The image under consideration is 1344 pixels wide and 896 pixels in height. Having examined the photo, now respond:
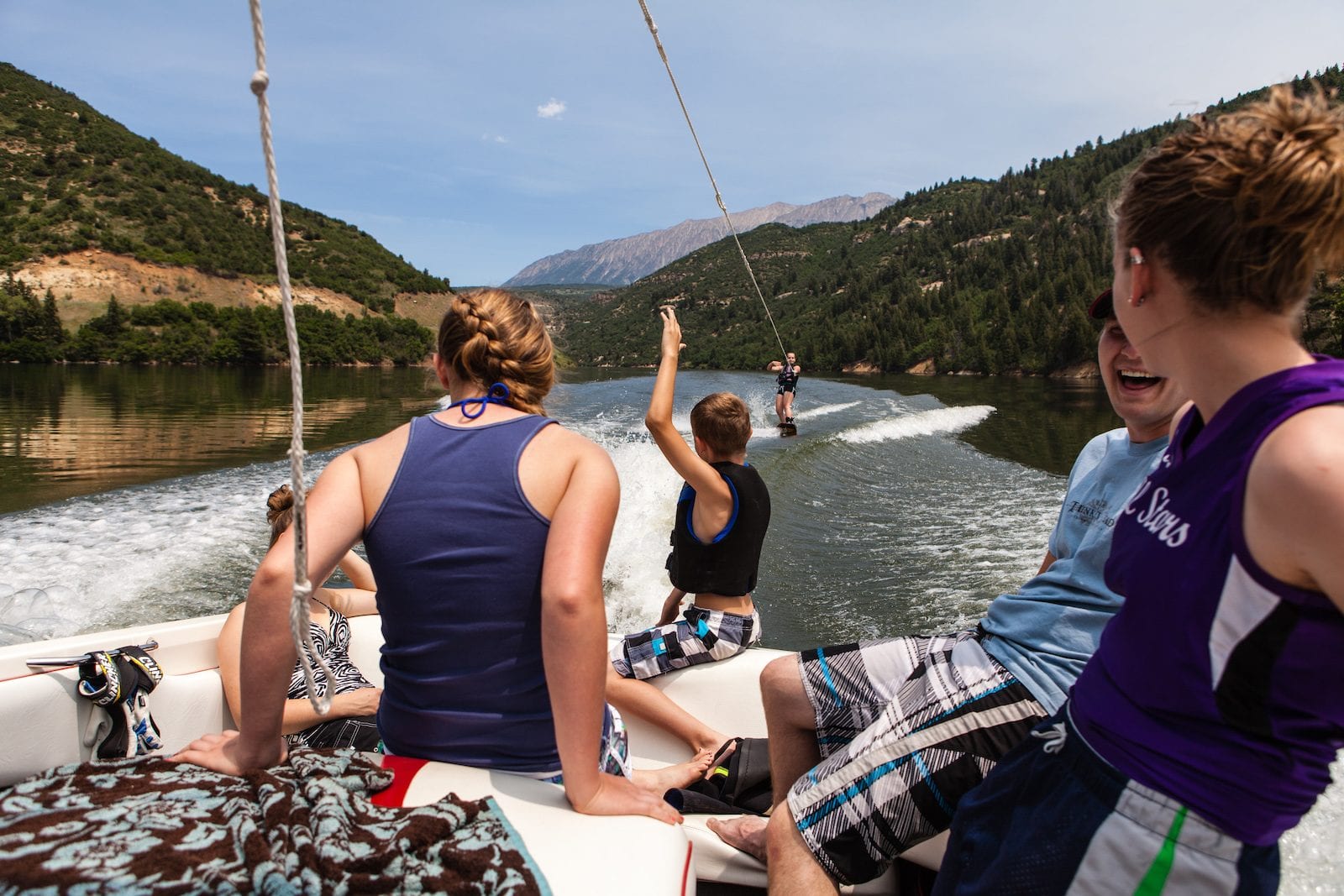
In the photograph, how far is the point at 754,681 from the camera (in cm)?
305

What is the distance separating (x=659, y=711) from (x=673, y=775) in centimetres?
32

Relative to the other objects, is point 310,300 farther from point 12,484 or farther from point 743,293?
point 12,484

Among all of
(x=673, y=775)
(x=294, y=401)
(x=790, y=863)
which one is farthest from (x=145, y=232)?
(x=790, y=863)

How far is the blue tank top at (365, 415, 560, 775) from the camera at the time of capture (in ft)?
4.83

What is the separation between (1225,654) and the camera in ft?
2.92

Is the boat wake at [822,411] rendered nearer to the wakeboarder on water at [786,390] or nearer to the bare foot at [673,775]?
the wakeboarder on water at [786,390]

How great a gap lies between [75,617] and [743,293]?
353ft

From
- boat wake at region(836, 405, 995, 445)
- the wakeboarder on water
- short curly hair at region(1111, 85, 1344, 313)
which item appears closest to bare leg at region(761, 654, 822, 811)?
short curly hair at region(1111, 85, 1344, 313)

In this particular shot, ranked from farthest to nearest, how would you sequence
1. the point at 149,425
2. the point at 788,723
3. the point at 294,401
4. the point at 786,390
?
the point at 149,425, the point at 786,390, the point at 788,723, the point at 294,401

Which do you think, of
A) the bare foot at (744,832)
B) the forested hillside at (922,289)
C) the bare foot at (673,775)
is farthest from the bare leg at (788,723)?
the forested hillside at (922,289)

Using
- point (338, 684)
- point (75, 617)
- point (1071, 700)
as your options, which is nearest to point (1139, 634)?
point (1071, 700)

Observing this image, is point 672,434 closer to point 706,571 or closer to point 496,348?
point 706,571

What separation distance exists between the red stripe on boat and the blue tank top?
0.19 feet

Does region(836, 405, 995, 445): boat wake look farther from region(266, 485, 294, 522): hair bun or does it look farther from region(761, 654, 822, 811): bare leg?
region(761, 654, 822, 811): bare leg
